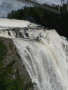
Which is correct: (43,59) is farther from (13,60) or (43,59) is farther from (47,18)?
(47,18)

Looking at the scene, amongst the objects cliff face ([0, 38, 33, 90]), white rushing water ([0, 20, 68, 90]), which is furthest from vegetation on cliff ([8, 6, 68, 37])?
cliff face ([0, 38, 33, 90])

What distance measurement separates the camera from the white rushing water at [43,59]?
16156 mm

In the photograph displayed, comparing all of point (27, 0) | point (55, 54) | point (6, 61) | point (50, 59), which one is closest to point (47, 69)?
point (50, 59)

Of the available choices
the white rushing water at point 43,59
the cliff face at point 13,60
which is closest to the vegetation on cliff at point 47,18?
the white rushing water at point 43,59

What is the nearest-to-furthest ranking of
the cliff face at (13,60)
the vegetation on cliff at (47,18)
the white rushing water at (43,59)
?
the cliff face at (13,60)
the white rushing water at (43,59)
the vegetation on cliff at (47,18)

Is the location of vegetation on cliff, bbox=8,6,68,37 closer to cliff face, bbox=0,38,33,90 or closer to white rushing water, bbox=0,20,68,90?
white rushing water, bbox=0,20,68,90

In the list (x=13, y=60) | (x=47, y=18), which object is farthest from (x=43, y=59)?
(x=47, y=18)

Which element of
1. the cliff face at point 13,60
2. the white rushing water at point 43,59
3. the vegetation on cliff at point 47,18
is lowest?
the vegetation on cliff at point 47,18

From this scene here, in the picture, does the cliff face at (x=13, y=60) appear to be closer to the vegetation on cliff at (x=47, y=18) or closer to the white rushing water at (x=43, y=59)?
the white rushing water at (x=43, y=59)

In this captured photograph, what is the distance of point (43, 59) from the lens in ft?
57.5

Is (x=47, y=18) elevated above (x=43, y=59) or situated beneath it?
situated beneath

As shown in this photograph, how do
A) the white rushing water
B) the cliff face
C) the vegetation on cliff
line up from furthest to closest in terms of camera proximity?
the vegetation on cliff, the white rushing water, the cliff face

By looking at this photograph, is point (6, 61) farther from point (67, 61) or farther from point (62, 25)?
point (62, 25)

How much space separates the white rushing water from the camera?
16.2m
